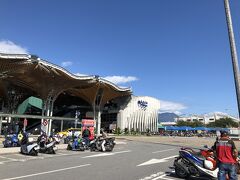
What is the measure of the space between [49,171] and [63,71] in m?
39.4

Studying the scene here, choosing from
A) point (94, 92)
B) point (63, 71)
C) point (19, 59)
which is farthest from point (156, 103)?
point (19, 59)

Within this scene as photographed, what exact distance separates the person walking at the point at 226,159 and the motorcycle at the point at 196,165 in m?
1.44

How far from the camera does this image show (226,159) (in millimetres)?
6844

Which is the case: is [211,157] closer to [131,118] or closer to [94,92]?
[94,92]

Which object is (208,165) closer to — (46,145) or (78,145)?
(46,145)

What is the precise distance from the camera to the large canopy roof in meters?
41.2

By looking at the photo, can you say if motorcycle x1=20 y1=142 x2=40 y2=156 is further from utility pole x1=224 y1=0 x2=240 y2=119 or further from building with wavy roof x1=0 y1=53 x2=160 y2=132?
building with wavy roof x1=0 y1=53 x2=160 y2=132

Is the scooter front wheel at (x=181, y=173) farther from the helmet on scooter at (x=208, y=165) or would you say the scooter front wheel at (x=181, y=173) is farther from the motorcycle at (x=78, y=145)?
the motorcycle at (x=78, y=145)

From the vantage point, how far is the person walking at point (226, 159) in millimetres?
6781

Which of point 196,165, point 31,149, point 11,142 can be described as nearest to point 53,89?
point 11,142

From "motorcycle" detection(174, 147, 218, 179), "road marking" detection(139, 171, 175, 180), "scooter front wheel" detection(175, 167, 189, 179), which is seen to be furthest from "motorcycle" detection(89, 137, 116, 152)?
"scooter front wheel" detection(175, 167, 189, 179)

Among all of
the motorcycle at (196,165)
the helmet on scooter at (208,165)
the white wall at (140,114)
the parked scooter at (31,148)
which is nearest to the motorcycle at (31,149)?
the parked scooter at (31,148)

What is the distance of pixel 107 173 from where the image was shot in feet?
31.6

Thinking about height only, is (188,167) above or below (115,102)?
below
